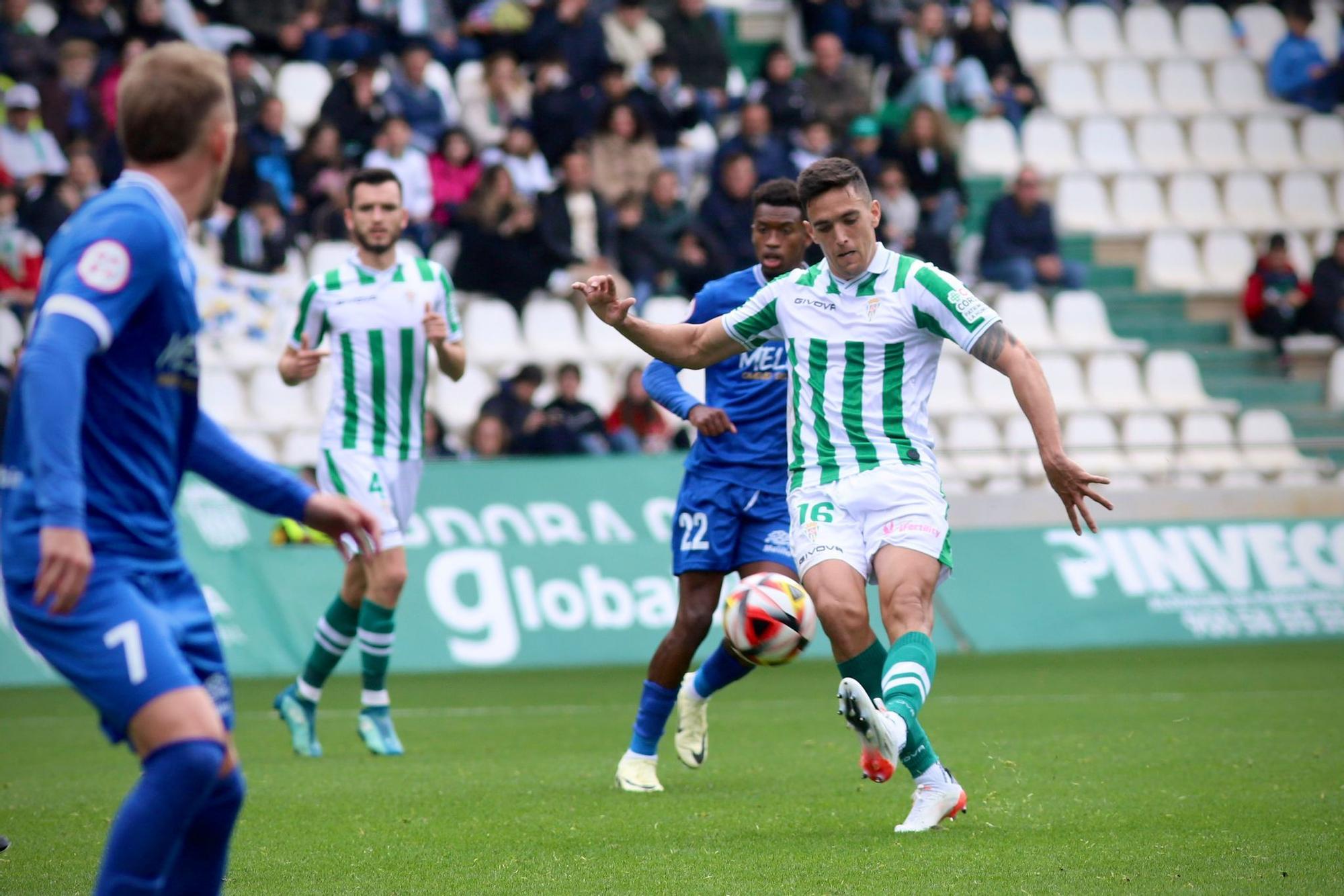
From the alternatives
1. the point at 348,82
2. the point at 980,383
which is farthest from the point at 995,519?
the point at 348,82

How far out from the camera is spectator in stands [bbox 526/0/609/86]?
20250 mm

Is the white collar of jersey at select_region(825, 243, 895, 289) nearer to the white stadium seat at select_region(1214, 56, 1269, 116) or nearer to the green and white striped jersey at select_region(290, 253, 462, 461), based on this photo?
the green and white striped jersey at select_region(290, 253, 462, 461)

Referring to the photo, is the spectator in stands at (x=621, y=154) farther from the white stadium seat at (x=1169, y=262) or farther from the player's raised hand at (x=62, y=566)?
the player's raised hand at (x=62, y=566)

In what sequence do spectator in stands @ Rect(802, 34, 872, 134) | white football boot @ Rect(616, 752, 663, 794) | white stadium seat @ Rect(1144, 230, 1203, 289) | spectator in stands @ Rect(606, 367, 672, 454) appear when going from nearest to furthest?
white football boot @ Rect(616, 752, 663, 794) < spectator in stands @ Rect(606, 367, 672, 454) < spectator in stands @ Rect(802, 34, 872, 134) < white stadium seat @ Rect(1144, 230, 1203, 289)

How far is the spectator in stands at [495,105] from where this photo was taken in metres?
19.6

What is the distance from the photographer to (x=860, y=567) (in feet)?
21.8

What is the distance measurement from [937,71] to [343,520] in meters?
18.9

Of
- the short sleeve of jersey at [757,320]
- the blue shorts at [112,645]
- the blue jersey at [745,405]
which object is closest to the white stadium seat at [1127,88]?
the blue jersey at [745,405]

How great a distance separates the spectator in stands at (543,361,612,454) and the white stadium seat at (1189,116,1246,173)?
10.6 meters

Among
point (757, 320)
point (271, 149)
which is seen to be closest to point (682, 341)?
point (757, 320)

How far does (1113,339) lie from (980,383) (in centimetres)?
217

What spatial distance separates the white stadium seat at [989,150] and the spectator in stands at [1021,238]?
1716 mm

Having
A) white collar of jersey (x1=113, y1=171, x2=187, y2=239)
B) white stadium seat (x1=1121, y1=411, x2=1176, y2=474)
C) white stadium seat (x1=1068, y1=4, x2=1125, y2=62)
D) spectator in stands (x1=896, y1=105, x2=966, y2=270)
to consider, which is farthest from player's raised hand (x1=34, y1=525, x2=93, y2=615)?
white stadium seat (x1=1068, y1=4, x2=1125, y2=62)

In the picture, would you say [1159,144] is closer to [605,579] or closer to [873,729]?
[605,579]
